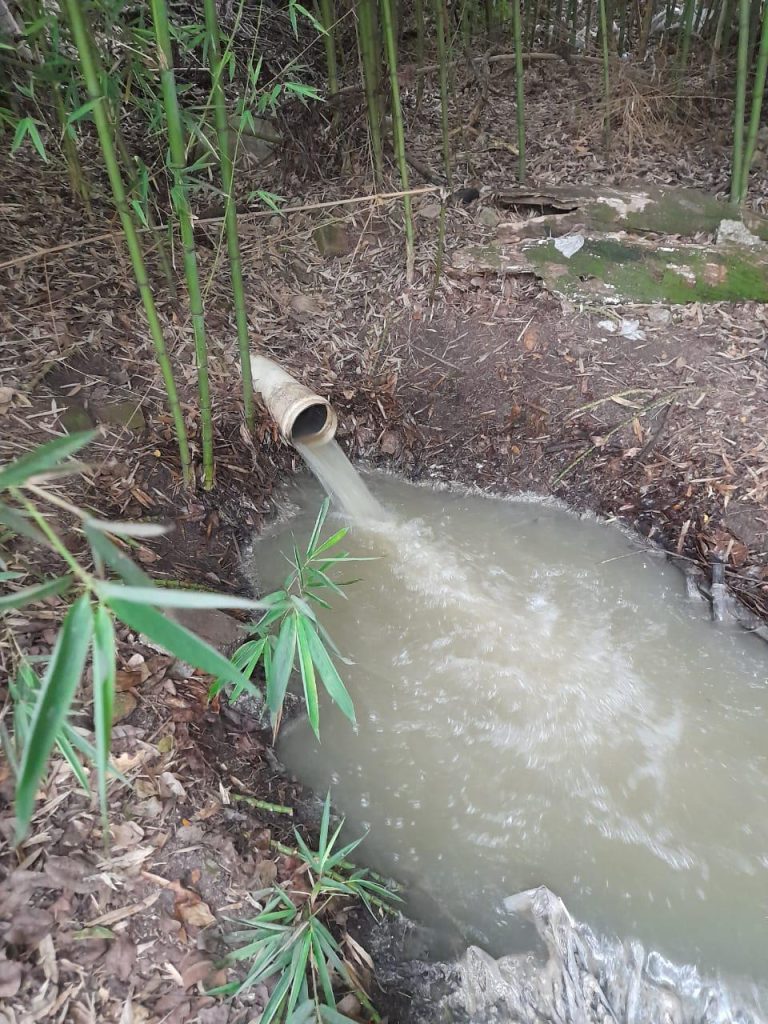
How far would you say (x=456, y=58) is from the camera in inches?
147

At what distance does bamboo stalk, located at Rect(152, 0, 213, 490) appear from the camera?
4.93 ft

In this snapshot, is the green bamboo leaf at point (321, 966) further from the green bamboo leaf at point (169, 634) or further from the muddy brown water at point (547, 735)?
the green bamboo leaf at point (169, 634)

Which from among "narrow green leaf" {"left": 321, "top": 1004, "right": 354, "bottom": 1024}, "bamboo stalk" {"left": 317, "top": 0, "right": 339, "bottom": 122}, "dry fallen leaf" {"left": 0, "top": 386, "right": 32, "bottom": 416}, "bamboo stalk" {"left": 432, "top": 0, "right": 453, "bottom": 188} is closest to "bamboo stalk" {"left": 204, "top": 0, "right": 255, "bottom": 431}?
"dry fallen leaf" {"left": 0, "top": 386, "right": 32, "bottom": 416}

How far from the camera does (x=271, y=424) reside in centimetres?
263

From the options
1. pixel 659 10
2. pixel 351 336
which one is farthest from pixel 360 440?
pixel 659 10

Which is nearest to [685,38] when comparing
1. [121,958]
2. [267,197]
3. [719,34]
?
[719,34]

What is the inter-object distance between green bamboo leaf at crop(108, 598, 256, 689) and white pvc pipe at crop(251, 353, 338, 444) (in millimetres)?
1679

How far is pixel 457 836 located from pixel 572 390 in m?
1.83

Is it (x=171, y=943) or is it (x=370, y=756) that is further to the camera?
(x=370, y=756)

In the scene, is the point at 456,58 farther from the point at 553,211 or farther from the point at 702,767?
the point at 702,767

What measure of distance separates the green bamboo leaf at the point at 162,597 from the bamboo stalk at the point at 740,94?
3.08m

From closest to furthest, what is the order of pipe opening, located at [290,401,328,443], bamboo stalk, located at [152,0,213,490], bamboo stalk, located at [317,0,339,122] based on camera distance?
bamboo stalk, located at [152,0,213,490] → pipe opening, located at [290,401,328,443] → bamboo stalk, located at [317,0,339,122]

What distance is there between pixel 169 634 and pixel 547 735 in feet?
5.28

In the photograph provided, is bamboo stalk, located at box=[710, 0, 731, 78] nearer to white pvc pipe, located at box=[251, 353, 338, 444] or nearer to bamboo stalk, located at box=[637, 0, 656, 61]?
bamboo stalk, located at box=[637, 0, 656, 61]
